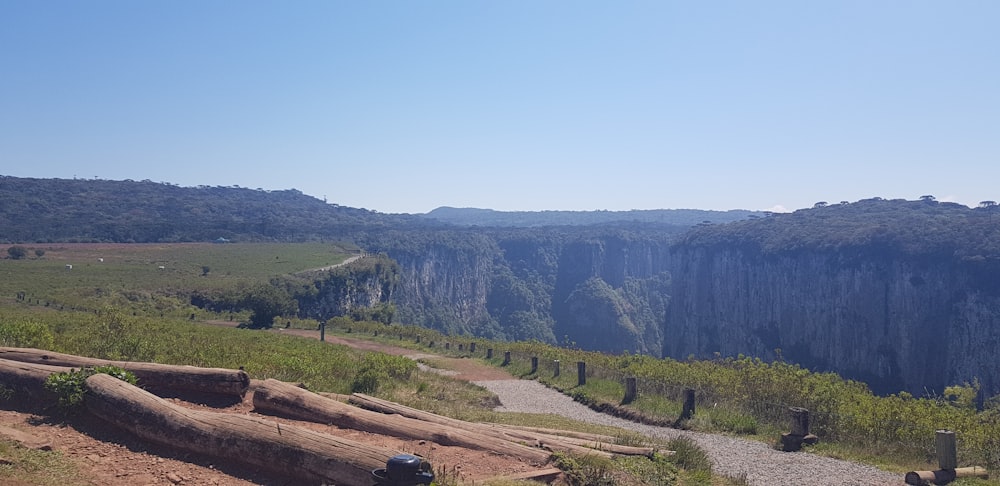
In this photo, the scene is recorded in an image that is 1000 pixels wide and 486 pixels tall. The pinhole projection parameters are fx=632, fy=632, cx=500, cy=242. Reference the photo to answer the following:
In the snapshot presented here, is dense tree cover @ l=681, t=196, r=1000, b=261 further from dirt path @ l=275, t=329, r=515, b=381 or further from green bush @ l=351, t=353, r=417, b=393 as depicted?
green bush @ l=351, t=353, r=417, b=393

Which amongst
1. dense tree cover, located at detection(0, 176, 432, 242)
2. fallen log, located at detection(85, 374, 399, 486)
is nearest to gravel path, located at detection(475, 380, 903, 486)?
fallen log, located at detection(85, 374, 399, 486)

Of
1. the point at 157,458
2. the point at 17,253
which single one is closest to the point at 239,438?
the point at 157,458

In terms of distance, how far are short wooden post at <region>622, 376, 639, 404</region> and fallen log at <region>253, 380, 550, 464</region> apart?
1192cm

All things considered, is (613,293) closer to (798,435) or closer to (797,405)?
(797,405)

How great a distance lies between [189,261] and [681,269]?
81.2 meters

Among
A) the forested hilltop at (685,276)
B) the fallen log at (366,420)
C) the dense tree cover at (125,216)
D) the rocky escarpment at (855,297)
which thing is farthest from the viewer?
the dense tree cover at (125,216)

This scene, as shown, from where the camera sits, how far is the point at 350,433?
8.66 meters

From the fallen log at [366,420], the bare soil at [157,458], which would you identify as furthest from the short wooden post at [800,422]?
the bare soil at [157,458]

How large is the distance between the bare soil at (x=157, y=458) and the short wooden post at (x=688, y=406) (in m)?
10.4

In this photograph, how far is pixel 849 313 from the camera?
82500 mm

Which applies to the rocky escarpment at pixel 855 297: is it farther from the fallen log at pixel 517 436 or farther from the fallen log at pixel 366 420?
the fallen log at pixel 366 420

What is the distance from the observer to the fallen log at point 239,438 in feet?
22.8

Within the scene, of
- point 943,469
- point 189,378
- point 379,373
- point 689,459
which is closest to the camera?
point 689,459

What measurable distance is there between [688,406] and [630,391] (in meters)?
2.88
